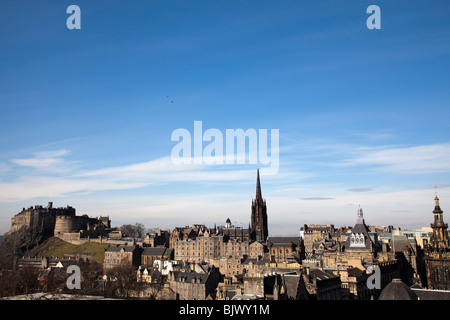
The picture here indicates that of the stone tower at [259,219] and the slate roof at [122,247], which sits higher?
the stone tower at [259,219]

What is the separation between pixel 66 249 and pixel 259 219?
63.3 metres

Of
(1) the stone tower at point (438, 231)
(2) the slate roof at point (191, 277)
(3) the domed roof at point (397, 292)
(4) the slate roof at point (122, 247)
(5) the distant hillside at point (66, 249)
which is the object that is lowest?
(2) the slate roof at point (191, 277)

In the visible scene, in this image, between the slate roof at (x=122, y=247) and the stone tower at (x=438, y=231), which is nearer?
the stone tower at (x=438, y=231)

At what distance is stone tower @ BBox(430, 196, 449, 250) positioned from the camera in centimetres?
6970

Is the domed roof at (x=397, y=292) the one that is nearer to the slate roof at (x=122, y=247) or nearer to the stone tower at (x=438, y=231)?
the stone tower at (x=438, y=231)

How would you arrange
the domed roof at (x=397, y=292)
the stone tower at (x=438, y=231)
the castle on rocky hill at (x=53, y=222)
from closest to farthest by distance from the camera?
the domed roof at (x=397, y=292)
the stone tower at (x=438, y=231)
the castle on rocky hill at (x=53, y=222)

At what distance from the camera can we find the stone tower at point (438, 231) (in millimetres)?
69700

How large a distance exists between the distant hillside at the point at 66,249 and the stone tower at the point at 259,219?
45956 millimetres

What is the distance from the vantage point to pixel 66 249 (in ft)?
407

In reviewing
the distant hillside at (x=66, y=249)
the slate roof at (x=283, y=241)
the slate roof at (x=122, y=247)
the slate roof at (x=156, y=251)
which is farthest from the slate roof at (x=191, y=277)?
the distant hillside at (x=66, y=249)

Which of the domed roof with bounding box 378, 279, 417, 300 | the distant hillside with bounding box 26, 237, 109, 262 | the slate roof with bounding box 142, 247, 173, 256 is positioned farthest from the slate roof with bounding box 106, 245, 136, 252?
the domed roof with bounding box 378, 279, 417, 300

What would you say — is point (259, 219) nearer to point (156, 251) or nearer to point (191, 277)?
point (156, 251)

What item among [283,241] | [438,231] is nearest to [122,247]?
[283,241]

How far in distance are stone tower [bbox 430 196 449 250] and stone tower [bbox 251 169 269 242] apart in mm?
48070
